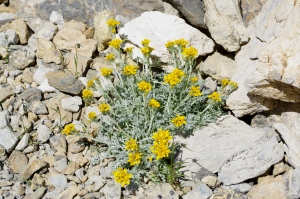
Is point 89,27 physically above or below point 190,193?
above

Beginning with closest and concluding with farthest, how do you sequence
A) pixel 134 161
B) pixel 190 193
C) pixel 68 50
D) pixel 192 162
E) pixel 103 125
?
pixel 134 161 → pixel 190 193 → pixel 192 162 → pixel 103 125 → pixel 68 50

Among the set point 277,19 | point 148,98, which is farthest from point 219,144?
point 277,19

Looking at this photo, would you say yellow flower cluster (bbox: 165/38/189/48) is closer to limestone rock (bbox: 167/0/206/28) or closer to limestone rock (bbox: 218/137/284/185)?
limestone rock (bbox: 167/0/206/28)

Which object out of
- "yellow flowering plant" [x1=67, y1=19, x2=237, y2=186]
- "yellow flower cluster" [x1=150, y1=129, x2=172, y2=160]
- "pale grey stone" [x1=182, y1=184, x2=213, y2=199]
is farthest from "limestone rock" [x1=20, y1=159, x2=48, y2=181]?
"pale grey stone" [x1=182, y1=184, x2=213, y2=199]

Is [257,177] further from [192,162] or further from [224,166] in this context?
[192,162]

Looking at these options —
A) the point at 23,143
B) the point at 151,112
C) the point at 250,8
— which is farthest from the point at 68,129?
the point at 250,8

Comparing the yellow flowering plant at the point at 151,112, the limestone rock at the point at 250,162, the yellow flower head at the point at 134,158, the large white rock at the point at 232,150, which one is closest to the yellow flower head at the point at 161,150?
the yellow flowering plant at the point at 151,112

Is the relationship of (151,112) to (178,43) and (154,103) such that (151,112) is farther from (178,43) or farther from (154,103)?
(178,43)
